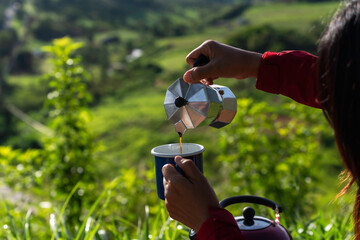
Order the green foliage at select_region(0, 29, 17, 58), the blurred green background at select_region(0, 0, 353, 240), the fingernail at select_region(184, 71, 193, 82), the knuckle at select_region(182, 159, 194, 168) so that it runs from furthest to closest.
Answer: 1. the green foliage at select_region(0, 29, 17, 58)
2. the blurred green background at select_region(0, 0, 353, 240)
3. the fingernail at select_region(184, 71, 193, 82)
4. the knuckle at select_region(182, 159, 194, 168)

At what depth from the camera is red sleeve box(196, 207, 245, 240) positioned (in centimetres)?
91

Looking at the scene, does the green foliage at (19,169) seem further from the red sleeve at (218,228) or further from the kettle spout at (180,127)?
the red sleeve at (218,228)

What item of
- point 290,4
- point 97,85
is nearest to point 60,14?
point 97,85

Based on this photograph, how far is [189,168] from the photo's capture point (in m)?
0.96

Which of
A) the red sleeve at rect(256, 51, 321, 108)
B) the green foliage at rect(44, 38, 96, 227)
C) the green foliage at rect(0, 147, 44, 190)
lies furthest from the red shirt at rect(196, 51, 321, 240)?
the green foliage at rect(0, 147, 44, 190)

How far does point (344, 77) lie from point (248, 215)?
0.49 m

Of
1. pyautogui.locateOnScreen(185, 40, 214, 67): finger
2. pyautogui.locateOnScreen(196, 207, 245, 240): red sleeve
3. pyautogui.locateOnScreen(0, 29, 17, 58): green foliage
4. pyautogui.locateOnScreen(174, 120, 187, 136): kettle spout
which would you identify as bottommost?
pyautogui.locateOnScreen(196, 207, 245, 240): red sleeve

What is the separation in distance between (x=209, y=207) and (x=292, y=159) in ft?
6.43

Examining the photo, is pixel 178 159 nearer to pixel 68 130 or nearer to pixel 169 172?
pixel 169 172

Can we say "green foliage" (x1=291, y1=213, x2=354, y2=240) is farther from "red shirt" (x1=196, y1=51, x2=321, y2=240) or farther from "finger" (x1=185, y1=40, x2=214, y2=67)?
"finger" (x1=185, y1=40, x2=214, y2=67)

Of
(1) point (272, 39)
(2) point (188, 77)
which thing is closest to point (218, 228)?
(2) point (188, 77)

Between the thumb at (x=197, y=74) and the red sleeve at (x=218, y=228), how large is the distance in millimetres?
361

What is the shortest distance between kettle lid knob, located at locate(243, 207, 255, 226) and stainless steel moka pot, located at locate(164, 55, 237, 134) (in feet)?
0.86

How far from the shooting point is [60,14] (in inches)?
483
